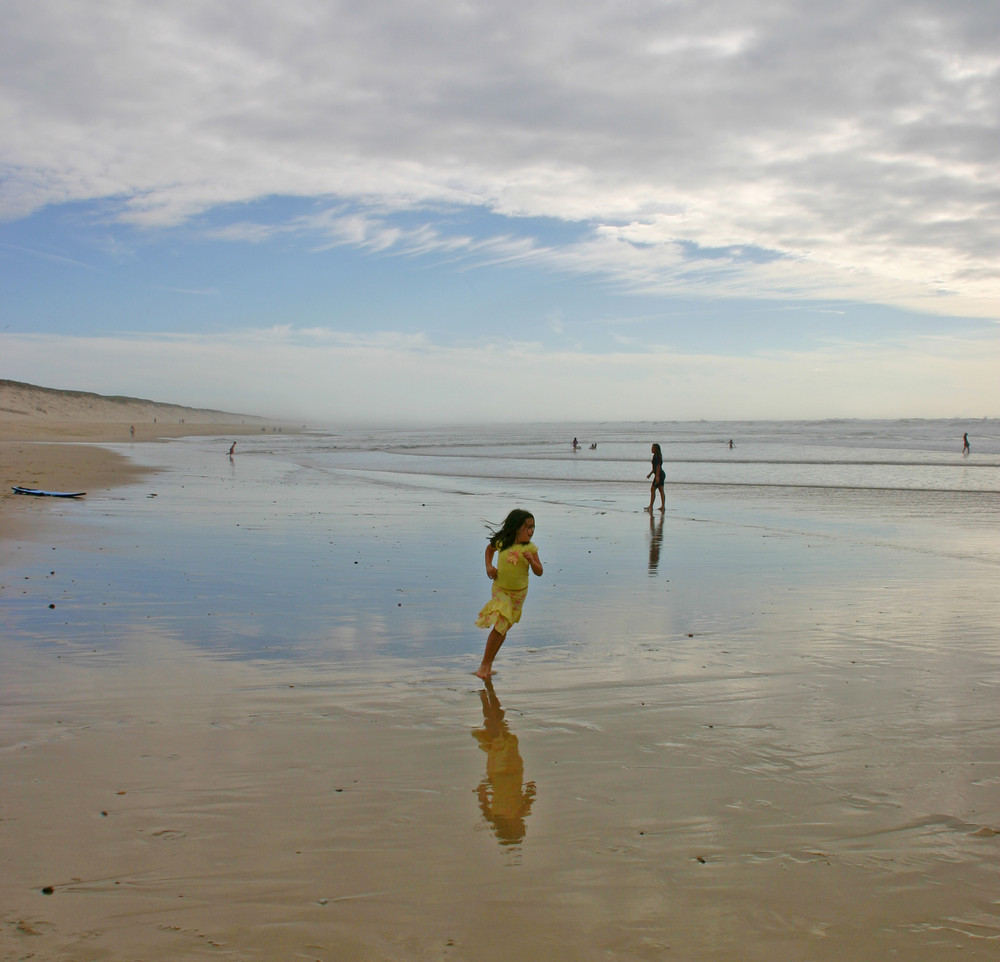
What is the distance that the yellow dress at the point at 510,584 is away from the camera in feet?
22.7

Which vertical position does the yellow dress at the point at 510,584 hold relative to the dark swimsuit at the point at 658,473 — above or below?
below

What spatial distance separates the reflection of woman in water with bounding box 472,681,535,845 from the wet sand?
20 millimetres

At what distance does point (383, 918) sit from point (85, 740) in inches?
111

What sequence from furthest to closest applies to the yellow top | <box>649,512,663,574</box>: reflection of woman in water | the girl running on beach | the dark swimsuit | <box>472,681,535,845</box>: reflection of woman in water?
the dark swimsuit, <box>649,512,663,574</box>: reflection of woman in water, the yellow top, the girl running on beach, <box>472,681,535,845</box>: reflection of woman in water

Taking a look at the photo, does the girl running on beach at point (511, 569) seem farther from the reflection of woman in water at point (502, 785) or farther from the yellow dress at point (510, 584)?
the reflection of woman in water at point (502, 785)

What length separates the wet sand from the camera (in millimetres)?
3334

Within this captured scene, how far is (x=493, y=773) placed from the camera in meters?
4.75

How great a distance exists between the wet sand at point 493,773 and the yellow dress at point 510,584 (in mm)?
487

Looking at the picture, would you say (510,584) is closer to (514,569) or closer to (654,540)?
(514,569)

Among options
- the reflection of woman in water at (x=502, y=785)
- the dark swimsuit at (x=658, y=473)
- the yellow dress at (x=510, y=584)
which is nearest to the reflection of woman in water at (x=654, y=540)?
the dark swimsuit at (x=658, y=473)

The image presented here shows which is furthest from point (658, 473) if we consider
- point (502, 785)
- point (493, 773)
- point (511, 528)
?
point (502, 785)

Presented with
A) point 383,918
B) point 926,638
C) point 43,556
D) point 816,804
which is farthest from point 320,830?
point 43,556

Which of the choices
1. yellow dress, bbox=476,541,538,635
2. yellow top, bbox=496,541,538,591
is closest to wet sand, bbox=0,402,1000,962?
yellow dress, bbox=476,541,538,635

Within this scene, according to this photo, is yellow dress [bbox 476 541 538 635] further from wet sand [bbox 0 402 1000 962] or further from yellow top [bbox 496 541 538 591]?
wet sand [bbox 0 402 1000 962]
